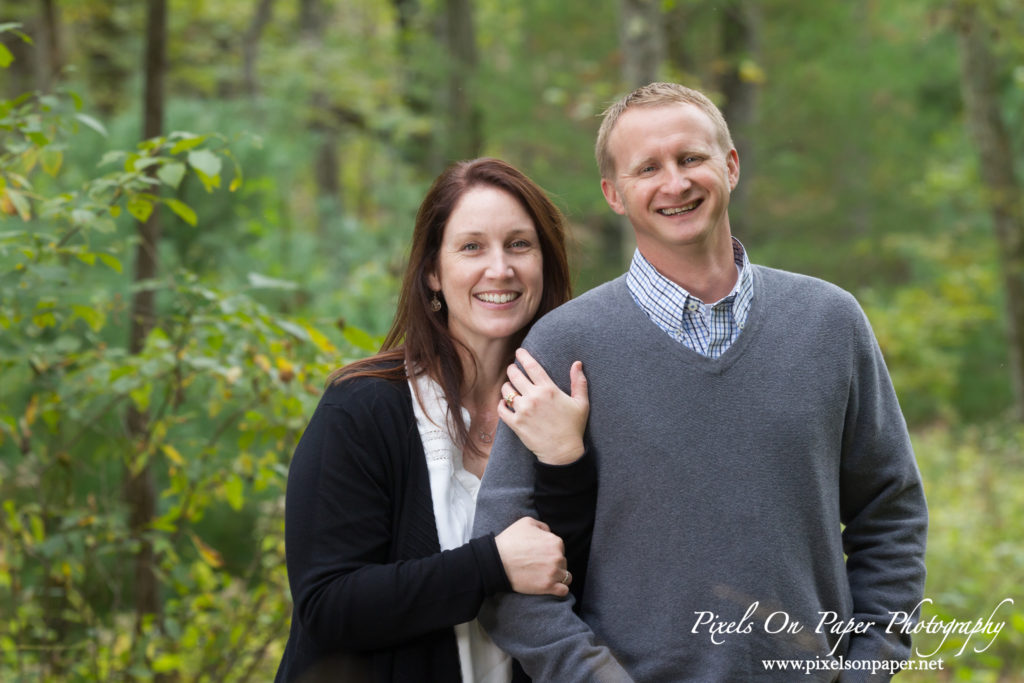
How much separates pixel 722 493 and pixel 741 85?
9.06 meters

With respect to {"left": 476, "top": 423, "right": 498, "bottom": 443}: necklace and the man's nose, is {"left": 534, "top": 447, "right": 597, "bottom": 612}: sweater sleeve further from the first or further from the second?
the man's nose

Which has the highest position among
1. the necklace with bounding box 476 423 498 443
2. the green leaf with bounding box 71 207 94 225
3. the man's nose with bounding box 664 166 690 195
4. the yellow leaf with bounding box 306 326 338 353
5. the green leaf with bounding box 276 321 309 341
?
the man's nose with bounding box 664 166 690 195

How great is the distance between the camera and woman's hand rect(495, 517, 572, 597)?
74.9 inches

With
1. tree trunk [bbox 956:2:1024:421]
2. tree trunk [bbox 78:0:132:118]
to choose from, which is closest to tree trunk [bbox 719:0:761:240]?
tree trunk [bbox 956:2:1024:421]

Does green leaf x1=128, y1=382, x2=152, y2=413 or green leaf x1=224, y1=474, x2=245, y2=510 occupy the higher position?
green leaf x1=128, y1=382, x2=152, y2=413

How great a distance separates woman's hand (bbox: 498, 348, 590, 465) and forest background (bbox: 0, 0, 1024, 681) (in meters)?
0.69

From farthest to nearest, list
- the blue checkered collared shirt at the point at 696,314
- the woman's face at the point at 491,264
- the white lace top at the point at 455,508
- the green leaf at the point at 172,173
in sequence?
the green leaf at the point at 172,173
the woman's face at the point at 491,264
the white lace top at the point at 455,508
the blue checkered collared shirt at the point at 696,314

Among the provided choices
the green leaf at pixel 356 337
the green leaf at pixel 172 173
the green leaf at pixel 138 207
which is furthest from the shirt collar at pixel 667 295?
the green leaf at pixel 138 207

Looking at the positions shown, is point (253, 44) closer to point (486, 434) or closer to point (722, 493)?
point (486, 434)

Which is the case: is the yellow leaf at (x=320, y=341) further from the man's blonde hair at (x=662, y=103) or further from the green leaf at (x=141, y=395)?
the man's blonde hair at (x=662, y=103)

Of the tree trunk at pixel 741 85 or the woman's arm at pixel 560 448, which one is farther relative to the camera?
the tree trunk at pixel 741 85

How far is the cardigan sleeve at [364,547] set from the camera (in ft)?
6.36

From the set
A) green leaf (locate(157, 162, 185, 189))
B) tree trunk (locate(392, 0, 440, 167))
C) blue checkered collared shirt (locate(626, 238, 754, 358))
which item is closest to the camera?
blue checkered collared shirt (locate(626, 238, 754, 358))

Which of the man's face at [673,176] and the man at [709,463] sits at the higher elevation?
the man's face at [673,176]
